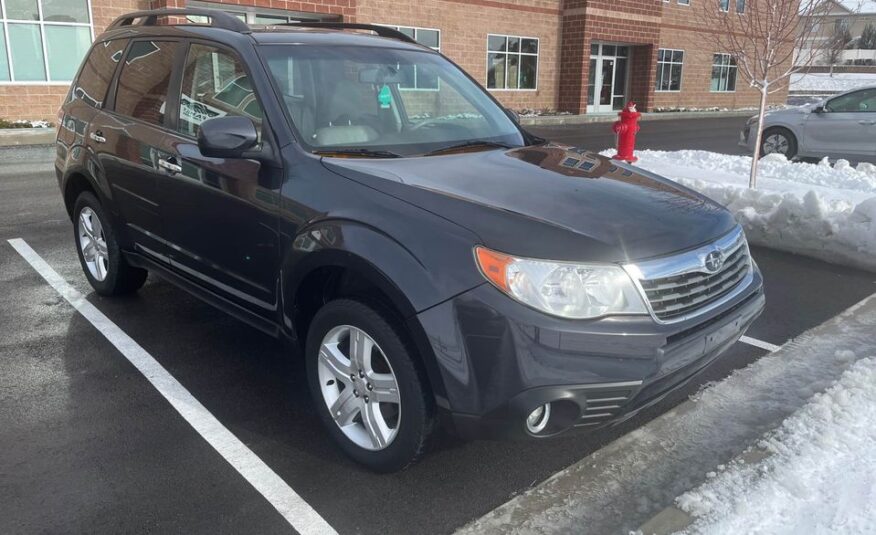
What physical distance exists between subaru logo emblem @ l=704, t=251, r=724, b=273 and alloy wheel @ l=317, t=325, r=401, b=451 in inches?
53.6

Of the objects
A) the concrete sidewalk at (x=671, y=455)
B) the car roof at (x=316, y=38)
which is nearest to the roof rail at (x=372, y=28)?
the car roof at (x=316, y=38)

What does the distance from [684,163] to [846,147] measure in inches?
125

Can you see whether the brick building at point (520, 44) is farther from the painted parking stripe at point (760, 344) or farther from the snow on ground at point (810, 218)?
the painted parking stripe at point (760, 344)

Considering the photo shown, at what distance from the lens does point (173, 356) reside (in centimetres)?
432

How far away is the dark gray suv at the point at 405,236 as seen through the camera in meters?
2.53

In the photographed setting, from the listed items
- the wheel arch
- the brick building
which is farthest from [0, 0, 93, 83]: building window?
the wheel arch

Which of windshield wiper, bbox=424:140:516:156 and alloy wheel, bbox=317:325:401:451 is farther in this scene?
windshield wiper, bbox=424:140:516:156

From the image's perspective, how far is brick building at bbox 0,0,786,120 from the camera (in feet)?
52.5

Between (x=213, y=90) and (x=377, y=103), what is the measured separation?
91cm

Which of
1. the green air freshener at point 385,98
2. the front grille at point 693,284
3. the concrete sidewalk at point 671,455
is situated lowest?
the concrete sidewalk at point 671,455

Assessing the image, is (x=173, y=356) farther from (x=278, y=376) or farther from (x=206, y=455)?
(x=206, y=455)

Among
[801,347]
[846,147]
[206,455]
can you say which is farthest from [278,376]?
[846,147]

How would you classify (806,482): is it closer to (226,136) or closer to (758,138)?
(226,136)

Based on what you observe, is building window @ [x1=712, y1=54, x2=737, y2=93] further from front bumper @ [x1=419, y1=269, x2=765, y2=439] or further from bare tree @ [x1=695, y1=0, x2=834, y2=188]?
front bumper @ [x1=419, y1=269, x2=765, y2=439]
